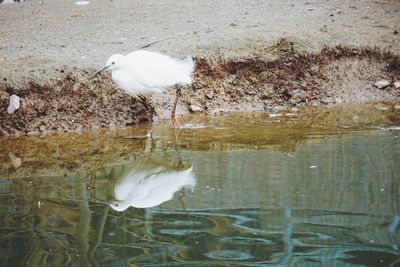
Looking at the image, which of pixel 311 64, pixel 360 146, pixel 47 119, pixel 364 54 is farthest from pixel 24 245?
pixel 364 54

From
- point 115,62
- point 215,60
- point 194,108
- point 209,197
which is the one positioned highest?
point 115,62

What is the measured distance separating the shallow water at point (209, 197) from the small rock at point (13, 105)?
1.31ft

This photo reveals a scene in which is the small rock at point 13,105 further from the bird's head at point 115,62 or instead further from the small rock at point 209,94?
the small rock at point 209,94

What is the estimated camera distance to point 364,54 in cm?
654

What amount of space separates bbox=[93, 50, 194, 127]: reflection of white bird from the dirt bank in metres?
0.55

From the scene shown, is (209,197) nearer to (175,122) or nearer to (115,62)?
(175,122)

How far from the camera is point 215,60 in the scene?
244 inches

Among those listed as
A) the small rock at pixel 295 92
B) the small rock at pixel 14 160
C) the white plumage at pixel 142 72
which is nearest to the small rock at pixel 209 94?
the white plumage at pixel 142 72

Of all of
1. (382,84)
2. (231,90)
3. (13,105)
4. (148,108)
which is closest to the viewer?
(13,105)

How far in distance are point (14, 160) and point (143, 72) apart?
1.61 meters

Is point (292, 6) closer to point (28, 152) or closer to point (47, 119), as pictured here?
point (47, 119)

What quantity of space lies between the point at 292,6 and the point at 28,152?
5314mm

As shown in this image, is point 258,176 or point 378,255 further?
point 258,176

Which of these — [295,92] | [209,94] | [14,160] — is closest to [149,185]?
[14,160]
